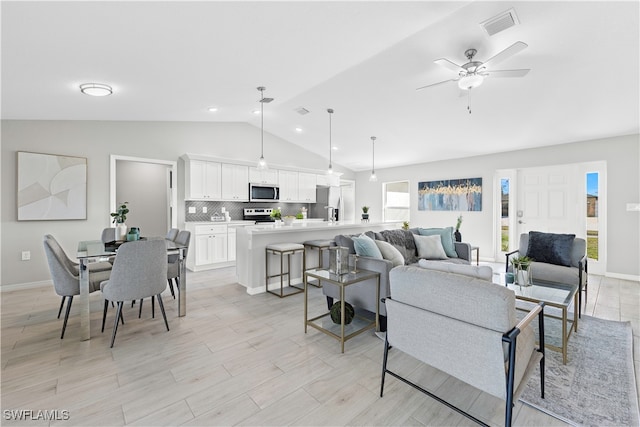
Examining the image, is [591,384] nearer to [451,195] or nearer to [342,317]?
[342,317]

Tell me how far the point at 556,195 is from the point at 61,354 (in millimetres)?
7437

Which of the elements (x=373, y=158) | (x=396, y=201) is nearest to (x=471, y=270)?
(x=373, y=158)

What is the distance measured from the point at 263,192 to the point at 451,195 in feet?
14.4

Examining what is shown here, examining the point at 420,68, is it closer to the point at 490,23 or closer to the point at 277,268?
the point at 490,23

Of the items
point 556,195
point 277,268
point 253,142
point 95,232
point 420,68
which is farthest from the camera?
point 253,142

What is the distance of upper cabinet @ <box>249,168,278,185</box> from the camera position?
6.47 metres

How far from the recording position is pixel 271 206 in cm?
715

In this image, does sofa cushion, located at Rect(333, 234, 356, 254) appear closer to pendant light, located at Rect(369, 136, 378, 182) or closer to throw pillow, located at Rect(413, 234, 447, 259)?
throw pillow, located at Rect(413, 234, 447, 259)

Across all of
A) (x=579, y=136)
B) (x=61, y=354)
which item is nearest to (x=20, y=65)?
(x=61, y=354)

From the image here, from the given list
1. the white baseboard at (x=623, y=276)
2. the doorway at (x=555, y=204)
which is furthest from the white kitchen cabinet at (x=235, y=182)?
the white baseboard at (x=623, y=276)

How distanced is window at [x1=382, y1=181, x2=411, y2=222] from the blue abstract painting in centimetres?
58

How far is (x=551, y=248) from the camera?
3697 millimetres

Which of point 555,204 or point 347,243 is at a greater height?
point 555,204

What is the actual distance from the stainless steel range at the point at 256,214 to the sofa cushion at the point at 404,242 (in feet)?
11.6
